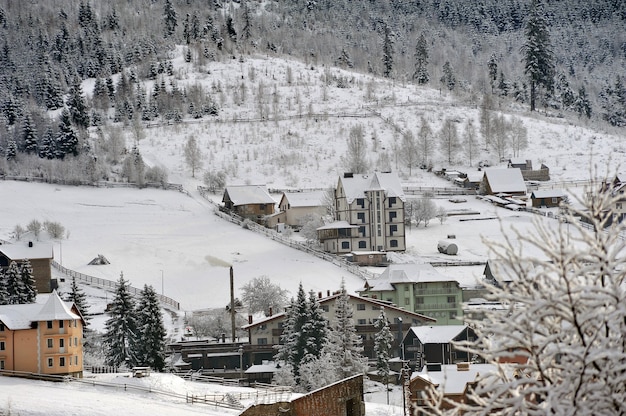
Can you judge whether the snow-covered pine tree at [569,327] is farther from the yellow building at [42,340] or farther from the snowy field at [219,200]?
the yellow building at [42,340]

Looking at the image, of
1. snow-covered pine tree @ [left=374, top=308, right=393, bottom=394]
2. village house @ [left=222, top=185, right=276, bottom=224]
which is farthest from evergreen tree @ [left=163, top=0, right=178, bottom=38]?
snow-covered pine tree @ [left=374, top=308, right=393, bottom=394]

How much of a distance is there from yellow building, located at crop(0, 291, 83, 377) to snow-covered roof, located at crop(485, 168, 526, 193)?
2446 inches

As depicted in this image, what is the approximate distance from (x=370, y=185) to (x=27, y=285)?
111 feet

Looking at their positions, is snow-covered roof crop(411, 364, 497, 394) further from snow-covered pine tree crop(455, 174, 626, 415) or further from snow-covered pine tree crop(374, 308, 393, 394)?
snow-covered pine tree crop(455, 174, 626, 415)

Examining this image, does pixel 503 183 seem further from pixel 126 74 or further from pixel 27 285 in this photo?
pixel 126 74

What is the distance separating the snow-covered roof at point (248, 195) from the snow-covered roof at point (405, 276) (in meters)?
24.9

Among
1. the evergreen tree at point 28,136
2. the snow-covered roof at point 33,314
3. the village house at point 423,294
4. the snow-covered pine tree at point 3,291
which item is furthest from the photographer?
the evergreen tree at point 28,136

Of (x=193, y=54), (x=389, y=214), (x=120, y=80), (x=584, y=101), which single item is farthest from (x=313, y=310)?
(x=584, y=101)

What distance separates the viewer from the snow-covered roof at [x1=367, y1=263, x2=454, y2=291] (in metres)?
71.4

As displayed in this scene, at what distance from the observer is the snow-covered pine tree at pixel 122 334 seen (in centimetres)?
5706

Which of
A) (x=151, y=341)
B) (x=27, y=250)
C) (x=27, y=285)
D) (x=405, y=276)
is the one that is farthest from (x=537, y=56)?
(x=151, y=341)

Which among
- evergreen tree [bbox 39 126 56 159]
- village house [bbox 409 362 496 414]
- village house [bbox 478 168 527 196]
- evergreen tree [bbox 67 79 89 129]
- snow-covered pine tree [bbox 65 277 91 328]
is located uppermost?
evergreen tree [bbox 67 79 89 129]

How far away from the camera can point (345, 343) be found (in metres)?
57.0

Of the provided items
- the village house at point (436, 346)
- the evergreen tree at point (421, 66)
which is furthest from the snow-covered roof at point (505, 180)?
the evergreen tree at point (421, 66)
